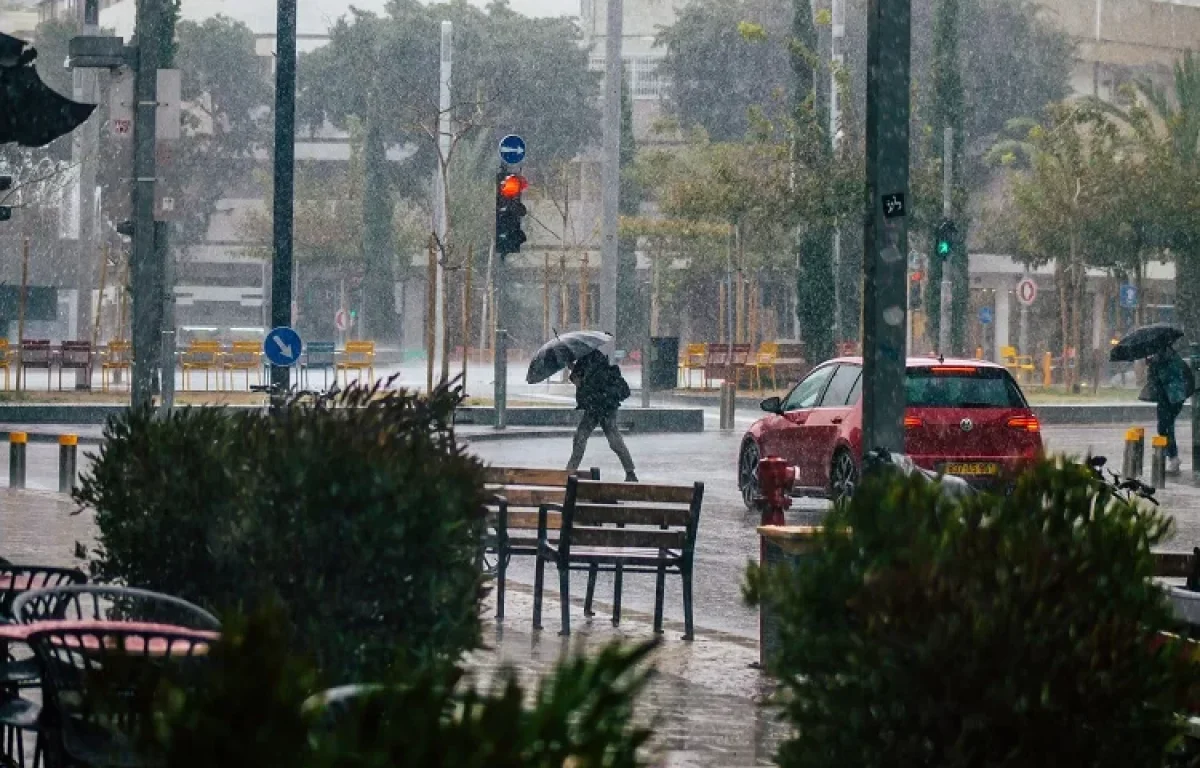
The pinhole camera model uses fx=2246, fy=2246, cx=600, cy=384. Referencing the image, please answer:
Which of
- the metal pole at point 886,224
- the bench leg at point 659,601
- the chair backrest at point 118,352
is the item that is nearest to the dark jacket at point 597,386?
the bench leg at point 659,601

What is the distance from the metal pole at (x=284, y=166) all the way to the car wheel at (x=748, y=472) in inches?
180

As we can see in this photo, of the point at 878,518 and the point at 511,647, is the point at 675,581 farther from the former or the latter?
the point at 878,518

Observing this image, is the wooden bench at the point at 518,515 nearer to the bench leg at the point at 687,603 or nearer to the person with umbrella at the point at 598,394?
the bench leg at the point at 687,603

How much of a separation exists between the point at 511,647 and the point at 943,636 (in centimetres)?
698

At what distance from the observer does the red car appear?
1891 cm

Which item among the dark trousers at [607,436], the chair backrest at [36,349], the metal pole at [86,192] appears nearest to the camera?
the dark trousers at [607,436]

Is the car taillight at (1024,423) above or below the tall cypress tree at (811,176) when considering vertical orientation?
below

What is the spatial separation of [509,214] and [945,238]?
1533cm

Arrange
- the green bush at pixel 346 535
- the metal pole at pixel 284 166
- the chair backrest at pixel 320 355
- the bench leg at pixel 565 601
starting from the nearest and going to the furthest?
the green bush at pixel 346 535, the bench leg at pixel 565 601, the metal pole at pixel 284 166, the chair backrest at pixel 320 355

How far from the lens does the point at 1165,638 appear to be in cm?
525

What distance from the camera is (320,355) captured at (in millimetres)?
47719

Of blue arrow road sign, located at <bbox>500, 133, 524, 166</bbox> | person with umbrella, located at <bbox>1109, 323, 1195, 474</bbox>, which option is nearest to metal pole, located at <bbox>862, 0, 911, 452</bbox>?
person with umbrella, located at <bbox>1109, 323, 1195, 474</bbox>

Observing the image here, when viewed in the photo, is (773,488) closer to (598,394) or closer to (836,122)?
(598,394)

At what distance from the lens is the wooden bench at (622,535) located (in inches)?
475
